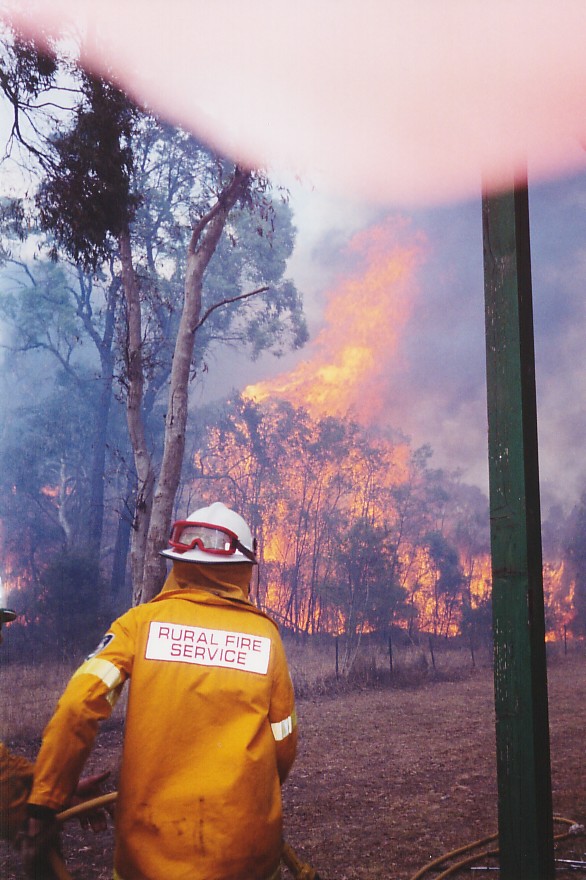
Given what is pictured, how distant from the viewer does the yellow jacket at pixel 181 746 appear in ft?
6.25

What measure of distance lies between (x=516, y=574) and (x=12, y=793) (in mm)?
1627

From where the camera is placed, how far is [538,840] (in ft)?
7.20

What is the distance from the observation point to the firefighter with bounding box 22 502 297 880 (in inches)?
74.9

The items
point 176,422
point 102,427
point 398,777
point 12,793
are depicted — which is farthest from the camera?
Result: point 102,427

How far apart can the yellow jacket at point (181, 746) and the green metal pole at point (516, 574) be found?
0.76 metres

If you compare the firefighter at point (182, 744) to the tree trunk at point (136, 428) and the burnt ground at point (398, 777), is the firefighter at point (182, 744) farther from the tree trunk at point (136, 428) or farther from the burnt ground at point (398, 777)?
the tree trunk at point (136, 428)

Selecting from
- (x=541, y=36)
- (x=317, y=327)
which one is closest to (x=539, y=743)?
(x=541, y=36)

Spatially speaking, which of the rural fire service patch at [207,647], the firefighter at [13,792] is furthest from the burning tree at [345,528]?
the firefighter at [13,792]

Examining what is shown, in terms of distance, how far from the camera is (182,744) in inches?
76.5

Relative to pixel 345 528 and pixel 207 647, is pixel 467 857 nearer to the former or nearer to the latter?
pixel 207 647

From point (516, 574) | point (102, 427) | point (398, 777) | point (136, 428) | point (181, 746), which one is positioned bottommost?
point (398, 777)

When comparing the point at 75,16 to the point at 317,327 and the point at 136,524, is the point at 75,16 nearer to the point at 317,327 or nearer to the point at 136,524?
the point at 136,524

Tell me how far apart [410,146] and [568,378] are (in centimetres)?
549

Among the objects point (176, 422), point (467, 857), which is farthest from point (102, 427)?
point (467, 857)
